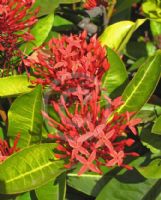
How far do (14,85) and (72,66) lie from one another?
223 mm

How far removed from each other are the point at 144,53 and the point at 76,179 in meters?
0.73

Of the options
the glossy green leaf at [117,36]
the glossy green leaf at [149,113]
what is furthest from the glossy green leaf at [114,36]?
the glossy green leaf at [149,113]

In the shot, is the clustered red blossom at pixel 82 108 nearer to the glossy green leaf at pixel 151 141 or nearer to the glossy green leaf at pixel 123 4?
the glossy green leaf at pixel 151 141

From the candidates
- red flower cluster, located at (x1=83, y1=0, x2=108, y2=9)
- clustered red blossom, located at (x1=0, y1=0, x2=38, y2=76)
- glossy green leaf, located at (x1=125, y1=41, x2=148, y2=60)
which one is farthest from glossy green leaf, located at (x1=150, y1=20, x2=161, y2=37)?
clustered red blossom, located at (x1=0, y1=0, x2=38, y2=76)

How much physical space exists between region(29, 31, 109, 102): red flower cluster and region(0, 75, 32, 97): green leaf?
0.06 metres

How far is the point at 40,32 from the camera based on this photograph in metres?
1.76

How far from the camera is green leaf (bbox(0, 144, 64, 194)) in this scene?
1269mm

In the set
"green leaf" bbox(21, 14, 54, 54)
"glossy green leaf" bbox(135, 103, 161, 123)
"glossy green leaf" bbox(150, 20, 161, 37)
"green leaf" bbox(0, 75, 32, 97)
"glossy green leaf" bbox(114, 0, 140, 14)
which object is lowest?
"glossy green leaf" bbox(135, 103, 161, 123)

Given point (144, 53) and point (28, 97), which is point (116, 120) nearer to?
point (28, 97)

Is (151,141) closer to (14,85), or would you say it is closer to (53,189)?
(53,189)

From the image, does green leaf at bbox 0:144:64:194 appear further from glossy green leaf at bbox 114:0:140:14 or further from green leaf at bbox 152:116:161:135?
glossy green leaf at bbox 114:0:140:14

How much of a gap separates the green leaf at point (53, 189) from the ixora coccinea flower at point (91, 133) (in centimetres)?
7

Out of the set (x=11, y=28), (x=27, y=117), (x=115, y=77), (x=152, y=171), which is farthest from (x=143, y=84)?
(x=11, y=28)

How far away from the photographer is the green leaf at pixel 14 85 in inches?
59.2
